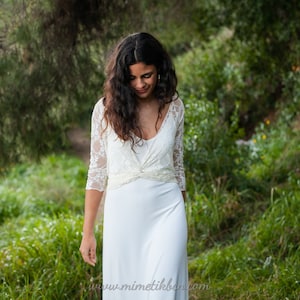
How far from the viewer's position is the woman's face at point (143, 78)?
3.45 meters

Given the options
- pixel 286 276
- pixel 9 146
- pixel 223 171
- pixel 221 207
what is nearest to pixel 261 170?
pixel 223 171

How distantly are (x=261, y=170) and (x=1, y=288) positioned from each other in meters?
3.60

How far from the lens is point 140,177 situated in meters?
3.36

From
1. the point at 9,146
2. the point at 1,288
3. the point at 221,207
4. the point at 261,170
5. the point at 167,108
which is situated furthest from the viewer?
the point at 261,170

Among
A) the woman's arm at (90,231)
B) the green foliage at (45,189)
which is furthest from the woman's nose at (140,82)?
the green foliage at (45,189)

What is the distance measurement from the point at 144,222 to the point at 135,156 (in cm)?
35

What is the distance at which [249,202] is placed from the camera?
6.46 metres

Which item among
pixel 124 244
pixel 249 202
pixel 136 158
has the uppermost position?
pixel 136 158

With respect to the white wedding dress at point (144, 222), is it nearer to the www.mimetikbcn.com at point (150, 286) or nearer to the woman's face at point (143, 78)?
the www.mimetikbcn.com at point (150, 286)

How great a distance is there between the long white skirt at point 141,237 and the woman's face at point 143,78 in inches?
19.8

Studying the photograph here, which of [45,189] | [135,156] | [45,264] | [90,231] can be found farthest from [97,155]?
[45,189]

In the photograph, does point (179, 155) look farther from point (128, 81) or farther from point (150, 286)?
point (150, 286)

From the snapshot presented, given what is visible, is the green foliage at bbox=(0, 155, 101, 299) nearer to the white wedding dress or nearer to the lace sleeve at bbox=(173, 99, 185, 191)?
the white wedding dress

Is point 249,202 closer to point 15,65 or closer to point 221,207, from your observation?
point 221,207
